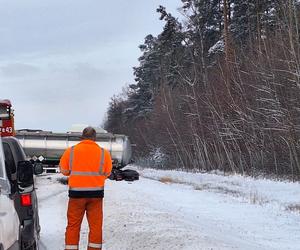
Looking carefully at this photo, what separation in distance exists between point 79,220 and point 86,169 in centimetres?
73

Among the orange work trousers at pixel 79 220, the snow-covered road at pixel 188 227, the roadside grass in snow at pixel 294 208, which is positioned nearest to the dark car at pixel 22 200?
the orange work trousers at pixel 79 220

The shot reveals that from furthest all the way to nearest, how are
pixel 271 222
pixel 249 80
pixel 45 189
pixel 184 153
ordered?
pixel 184 153, pixel 249 80, pixel 45 189, pixel 271 222

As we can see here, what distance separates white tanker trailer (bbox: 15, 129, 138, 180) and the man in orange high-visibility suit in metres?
28.2

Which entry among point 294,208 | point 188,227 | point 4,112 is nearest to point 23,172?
point 188,227

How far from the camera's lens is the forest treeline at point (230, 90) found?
35.2 m

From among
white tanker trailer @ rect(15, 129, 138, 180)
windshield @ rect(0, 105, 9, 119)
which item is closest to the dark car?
windshield @ rect(0, 105, 9, 119)

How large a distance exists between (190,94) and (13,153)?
48.8m

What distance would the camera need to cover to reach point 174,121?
A: 65.1m

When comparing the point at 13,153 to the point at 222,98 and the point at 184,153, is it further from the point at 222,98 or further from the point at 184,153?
the point at 184,153

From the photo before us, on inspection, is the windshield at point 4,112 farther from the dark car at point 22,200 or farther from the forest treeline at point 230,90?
the forest treeline at point 230,90

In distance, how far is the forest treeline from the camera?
3525 cm

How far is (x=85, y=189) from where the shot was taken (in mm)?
8336

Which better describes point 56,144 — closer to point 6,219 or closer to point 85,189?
point 85,189

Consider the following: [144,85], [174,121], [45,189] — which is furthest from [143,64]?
[45,189]
